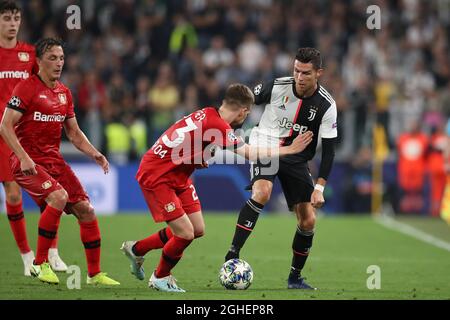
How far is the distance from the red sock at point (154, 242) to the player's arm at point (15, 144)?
4.32 feet

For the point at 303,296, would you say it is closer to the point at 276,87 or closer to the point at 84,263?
the point at 276,87

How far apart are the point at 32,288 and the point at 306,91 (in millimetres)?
3462

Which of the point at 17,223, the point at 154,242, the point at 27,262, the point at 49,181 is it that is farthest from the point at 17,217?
the point at 154,242

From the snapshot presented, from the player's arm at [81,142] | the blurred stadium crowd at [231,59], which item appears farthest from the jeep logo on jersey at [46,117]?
the blurred stadium crowd at [231,59]

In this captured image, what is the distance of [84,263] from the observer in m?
12.2

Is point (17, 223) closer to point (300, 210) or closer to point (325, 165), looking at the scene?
point (300, 210)

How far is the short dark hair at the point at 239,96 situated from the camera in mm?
9758

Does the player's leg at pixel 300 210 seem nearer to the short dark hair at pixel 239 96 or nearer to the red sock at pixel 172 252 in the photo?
the short dark hair at pixel 239 96

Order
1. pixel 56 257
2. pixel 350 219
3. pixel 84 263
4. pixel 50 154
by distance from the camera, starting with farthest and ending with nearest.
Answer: pixel 350 219
pixel 84 263
pixel 56 257
pixel 50 154

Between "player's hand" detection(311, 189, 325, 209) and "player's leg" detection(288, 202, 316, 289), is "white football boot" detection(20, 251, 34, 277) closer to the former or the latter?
"player's leg" detection(288, 202, 316, 289)

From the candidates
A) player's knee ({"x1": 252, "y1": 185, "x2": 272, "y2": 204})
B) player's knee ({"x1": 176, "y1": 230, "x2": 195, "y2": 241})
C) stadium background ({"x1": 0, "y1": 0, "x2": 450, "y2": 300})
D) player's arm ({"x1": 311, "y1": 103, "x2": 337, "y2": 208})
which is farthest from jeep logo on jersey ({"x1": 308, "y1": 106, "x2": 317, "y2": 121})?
stadium background ({"x1": 0, "y1": 0, "x2": 450, "y2": 300})

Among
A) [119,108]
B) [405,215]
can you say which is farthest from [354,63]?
[119,108]

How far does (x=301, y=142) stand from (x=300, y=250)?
1228 mm

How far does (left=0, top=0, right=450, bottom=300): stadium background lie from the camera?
2048cm
